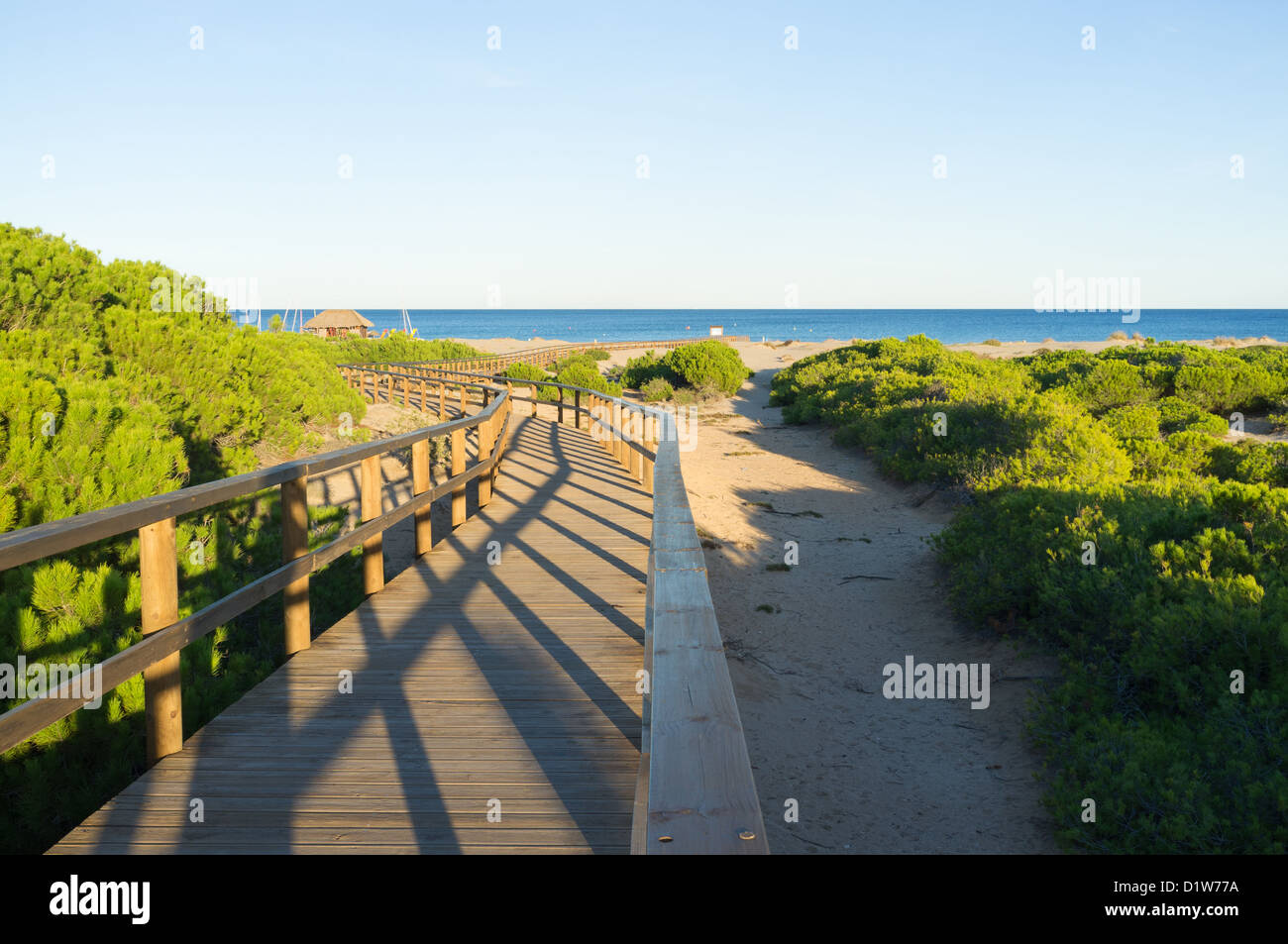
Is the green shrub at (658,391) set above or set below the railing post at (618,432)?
above

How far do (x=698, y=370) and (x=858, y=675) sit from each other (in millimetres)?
23039

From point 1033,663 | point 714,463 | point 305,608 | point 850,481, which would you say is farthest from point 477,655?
point 714,463

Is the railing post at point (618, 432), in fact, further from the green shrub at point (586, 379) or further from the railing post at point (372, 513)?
the green shrub at point (586, 379)

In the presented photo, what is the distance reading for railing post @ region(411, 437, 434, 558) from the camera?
21.8 ft

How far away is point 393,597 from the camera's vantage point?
581 centimetres

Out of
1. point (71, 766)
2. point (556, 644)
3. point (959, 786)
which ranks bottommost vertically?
point (959, 786)

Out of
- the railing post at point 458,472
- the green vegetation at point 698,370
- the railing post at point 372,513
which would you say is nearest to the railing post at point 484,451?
the railing post at point 458,472

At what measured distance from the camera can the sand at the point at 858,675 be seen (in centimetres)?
504

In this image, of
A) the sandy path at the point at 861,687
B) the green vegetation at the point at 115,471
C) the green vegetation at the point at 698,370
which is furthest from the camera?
the green vegetation at the point at 698,370

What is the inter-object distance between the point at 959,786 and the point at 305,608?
4.09 m

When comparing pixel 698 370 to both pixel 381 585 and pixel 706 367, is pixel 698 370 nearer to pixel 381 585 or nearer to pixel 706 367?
pixel 706 367

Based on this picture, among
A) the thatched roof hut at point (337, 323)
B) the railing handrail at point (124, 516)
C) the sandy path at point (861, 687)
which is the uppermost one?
the thatched roof hut at point (337, 323)

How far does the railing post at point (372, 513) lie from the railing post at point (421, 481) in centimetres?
81
